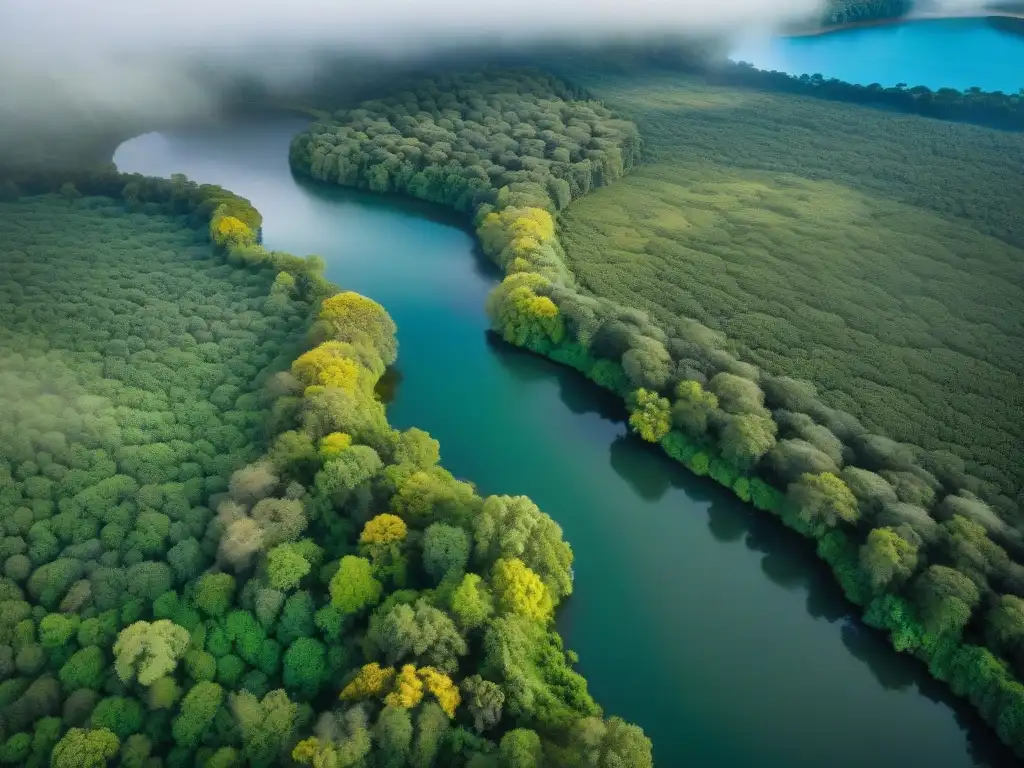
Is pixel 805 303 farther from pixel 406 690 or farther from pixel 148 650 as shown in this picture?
pixel 148 650

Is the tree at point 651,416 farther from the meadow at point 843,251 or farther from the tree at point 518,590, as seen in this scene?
the tree at point 518,590

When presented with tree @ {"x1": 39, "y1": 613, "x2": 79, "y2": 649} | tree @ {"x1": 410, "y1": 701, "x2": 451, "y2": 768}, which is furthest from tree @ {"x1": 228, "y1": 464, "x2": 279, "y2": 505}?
tree @ {"x1": 410, "y1": 701, "x2": 451, "y2": 768}

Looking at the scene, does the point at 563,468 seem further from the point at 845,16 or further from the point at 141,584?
the point at 845,16

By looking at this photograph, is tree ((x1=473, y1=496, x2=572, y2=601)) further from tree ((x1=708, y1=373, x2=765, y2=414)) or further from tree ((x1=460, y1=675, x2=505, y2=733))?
tree ((x1=708, y1=373, x2=765, y2=414))

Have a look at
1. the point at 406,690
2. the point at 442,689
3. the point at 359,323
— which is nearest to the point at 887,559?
the point at 442,689

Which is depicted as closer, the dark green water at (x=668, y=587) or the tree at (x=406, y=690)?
the tree at (x=406, y=690)

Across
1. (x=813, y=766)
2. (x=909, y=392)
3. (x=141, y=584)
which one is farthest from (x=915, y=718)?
(x=141, y=584)

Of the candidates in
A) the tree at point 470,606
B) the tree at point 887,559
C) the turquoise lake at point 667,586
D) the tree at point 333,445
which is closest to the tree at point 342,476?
the tree at point 333,445
